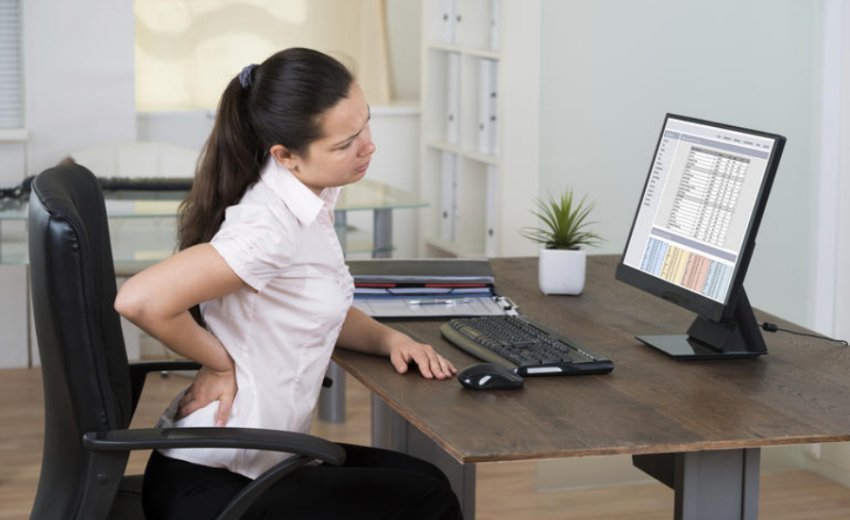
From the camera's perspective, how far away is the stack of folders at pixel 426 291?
2873 mm

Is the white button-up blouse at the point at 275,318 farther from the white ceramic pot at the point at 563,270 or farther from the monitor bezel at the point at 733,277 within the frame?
the white ceramic pot at the point at 563,270

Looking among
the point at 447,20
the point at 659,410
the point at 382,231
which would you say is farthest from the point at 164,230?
the point at 659,410

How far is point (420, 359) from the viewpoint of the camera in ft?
7.77

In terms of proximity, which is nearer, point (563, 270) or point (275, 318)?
point (275, 318)

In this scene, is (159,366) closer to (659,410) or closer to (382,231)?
(659,410)

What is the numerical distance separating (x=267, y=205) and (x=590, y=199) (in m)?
2.04

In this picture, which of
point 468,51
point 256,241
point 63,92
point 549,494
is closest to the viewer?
point 256,241

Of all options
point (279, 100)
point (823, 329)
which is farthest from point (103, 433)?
point (823, 329)

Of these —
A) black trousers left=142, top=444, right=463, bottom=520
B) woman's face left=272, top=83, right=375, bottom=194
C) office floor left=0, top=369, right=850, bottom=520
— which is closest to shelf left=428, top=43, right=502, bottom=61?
office floor left=0, top=369, right=850, bottom=520

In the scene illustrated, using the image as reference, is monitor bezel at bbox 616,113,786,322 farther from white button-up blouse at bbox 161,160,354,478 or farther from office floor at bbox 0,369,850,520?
office floor at bbox 0,369,850,520

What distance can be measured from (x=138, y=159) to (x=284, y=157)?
9.32 feet

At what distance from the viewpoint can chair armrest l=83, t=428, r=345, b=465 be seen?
6.55 feet

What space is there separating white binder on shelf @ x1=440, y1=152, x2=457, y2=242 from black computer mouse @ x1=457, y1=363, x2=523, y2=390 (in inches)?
128

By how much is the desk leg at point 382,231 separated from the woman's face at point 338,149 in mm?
2335
